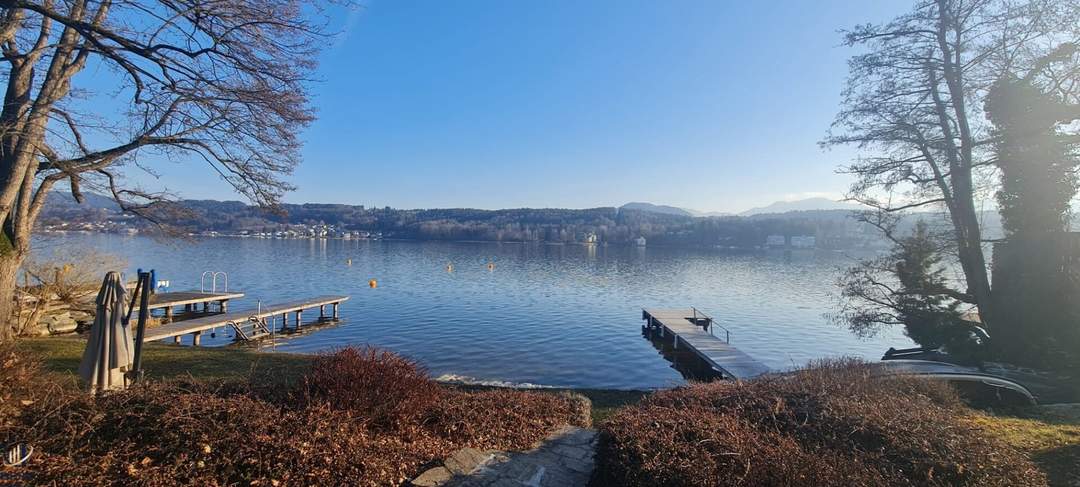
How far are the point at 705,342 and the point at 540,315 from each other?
10.4 metres

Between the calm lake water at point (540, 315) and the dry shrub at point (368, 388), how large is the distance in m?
7.94

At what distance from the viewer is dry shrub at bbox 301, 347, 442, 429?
579 cm

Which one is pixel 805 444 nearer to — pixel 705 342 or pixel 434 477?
pixel 434 477

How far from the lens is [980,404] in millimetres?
10281

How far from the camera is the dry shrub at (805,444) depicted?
388 centimetres

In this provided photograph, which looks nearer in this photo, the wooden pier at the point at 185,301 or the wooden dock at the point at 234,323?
the wooden dock at the point at 234,323

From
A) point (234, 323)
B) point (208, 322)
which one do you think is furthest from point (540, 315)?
point (208, 322)

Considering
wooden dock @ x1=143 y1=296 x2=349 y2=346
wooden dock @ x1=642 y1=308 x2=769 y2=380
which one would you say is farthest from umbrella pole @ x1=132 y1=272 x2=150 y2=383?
wooden dock @ x1=143 y1=296 x2=349 y2=346

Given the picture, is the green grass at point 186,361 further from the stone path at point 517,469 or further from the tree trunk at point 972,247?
the tree trunk at point 972,247

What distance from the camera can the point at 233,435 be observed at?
463 centimetres

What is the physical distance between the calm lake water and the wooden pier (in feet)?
3.59

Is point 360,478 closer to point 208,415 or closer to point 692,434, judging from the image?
point 208,415

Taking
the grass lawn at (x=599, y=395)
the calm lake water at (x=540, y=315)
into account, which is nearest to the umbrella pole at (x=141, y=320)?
the grass lawn at (x=599, y=395)

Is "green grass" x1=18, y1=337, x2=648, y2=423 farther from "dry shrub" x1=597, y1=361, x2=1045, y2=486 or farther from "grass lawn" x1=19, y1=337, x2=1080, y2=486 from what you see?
"dry shrub" x1=597, y1=361, x2=1045, y2=486
